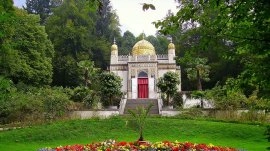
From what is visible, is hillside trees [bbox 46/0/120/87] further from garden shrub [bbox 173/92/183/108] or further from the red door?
garden shrub [bbox 173/92/183/108]

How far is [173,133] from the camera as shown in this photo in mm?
20688

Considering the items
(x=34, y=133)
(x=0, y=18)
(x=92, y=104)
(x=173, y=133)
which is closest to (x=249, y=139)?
(x=173, y=133)

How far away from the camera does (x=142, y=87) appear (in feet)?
133

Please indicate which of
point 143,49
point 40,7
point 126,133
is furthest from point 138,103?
point 40,7

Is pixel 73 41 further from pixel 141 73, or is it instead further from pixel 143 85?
pixel 143 85

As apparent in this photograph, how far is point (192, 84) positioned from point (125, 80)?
417 inches

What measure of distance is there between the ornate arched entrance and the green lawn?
17.0 m

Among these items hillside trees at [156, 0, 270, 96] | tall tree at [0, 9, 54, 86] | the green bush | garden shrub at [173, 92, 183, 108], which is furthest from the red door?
hillside trees at [156, 0, 270, 96]

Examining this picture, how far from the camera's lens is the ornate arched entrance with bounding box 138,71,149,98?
40.5 metres

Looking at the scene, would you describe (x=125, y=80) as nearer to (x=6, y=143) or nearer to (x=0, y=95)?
(x=6, y=143)

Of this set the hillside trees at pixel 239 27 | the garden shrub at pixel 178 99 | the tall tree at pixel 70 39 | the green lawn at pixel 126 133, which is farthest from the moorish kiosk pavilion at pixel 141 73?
the hillside trees at pixel 239 27

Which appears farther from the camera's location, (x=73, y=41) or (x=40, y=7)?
(x=40, y=7)

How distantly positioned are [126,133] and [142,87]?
783 inches

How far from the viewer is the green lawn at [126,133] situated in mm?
18844
